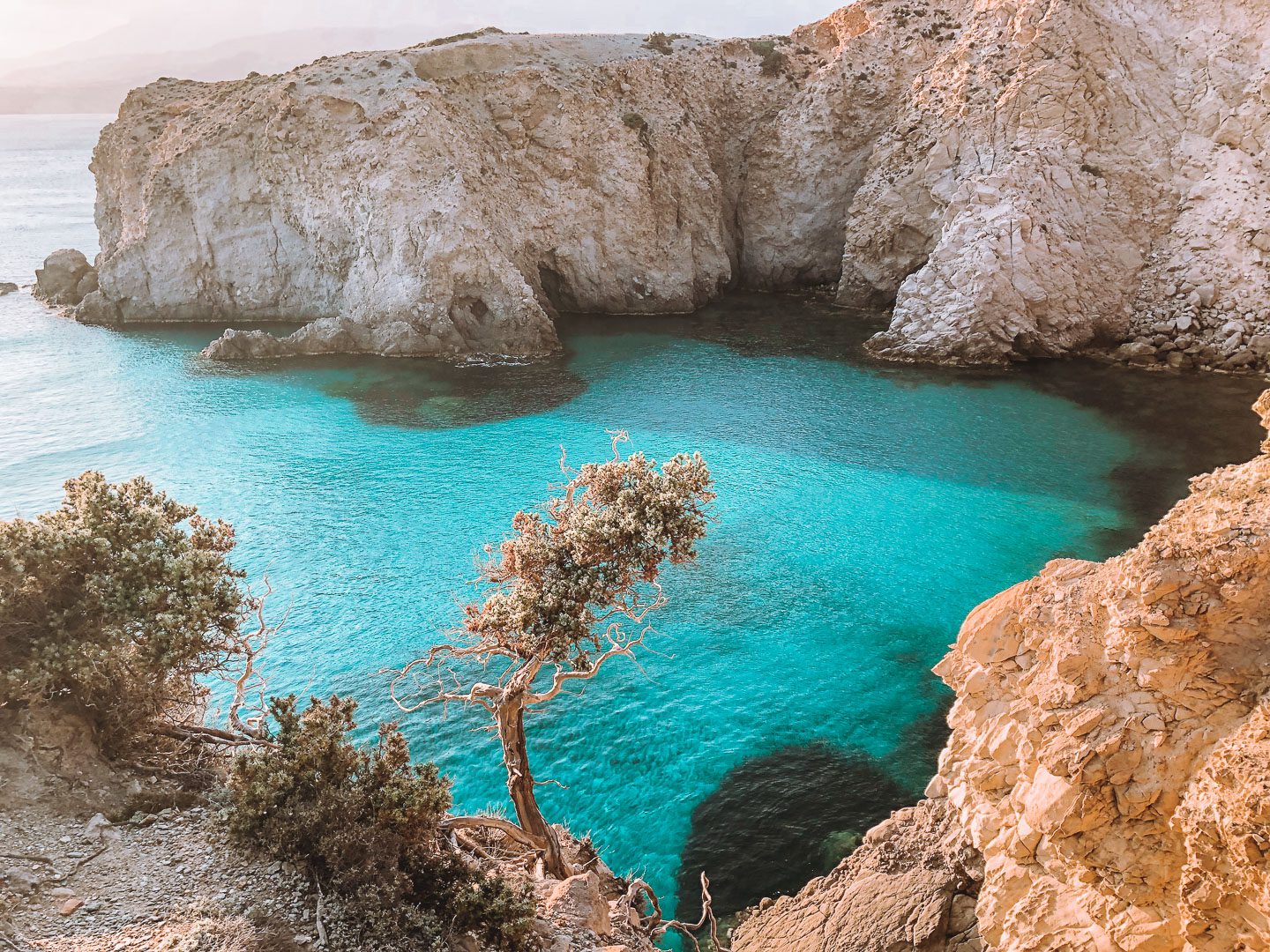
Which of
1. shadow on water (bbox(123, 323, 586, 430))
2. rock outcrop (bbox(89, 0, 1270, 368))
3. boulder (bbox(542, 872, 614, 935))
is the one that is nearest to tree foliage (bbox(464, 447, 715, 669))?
boulder (bbox(542, 872, 614, 935))

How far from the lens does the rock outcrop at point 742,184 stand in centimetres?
4434

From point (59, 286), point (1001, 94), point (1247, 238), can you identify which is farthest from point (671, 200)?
point (59, 286)

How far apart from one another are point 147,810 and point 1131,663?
13306 millimetres

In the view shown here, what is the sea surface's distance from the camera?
19.1 metres

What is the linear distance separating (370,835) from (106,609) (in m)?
5.62

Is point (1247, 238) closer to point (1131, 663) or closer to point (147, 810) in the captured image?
point (1131, 663)

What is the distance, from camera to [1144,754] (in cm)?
941

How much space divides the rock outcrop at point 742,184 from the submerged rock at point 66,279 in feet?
8.22

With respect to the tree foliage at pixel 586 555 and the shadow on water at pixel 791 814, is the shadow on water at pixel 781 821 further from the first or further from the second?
the tree foliage at pixel 586 555

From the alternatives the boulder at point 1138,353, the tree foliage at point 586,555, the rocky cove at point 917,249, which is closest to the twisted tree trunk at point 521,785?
the tree foliage at point 586,555

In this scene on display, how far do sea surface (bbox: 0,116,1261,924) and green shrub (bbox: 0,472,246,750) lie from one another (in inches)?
301

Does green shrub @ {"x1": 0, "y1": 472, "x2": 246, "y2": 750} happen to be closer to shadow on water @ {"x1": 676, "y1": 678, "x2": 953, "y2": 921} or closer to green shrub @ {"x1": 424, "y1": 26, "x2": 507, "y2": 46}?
shadow on water @ {"x1": 676, "y1": 678, "x2": 953, "y2": 921}

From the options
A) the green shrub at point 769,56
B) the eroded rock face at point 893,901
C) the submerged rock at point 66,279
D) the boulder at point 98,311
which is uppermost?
the green shrub at point 769,56

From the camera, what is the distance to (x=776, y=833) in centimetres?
1730
